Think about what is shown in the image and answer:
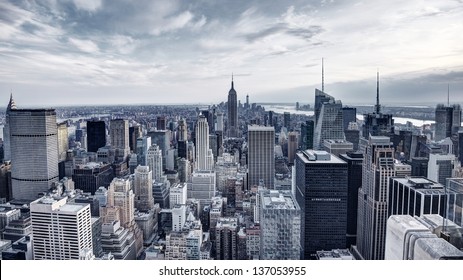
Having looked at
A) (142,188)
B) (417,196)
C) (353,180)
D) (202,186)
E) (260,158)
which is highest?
(417,196)

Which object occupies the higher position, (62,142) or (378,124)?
(378,124)

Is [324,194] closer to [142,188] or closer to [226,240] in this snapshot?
[226,240]

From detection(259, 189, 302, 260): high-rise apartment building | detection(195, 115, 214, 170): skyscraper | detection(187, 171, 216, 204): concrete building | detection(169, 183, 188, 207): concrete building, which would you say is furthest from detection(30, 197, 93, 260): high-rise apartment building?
detection(195, 115, 214, 170): skyscraper

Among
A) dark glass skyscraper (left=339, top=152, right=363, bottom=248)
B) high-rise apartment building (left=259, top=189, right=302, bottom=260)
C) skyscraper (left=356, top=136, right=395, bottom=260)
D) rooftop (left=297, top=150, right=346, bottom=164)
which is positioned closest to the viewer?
high-rise apartment building (left=259, top=189, right=302, bottom=260)

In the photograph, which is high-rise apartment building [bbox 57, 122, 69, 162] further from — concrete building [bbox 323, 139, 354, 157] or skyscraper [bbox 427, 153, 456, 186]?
concrete building [bbox 323, 139, 354, 157]

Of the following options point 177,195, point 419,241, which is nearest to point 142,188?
point 177,195

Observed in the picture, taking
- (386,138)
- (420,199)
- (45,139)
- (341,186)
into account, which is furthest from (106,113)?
(341,186)
